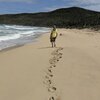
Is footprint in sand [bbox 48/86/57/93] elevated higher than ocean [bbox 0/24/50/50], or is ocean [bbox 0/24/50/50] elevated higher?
footprint in sand [bbox 48/86/57/93]

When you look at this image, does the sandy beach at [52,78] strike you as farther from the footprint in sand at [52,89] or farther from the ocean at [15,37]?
the ocean at [15,37]

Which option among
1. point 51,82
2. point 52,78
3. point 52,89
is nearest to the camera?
point 52,89

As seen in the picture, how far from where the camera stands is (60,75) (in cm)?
967

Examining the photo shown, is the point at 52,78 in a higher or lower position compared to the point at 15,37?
higher

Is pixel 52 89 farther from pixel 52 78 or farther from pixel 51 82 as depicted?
pixel 52 78

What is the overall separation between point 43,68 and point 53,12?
173612mm

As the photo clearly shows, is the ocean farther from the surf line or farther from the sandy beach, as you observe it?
the surf line

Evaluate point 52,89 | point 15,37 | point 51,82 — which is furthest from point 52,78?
point 15,37

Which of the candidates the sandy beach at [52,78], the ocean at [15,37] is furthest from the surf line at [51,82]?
the ocean at [15,37]

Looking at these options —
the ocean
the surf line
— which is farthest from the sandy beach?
the ocean

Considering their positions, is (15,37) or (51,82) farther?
(15,37)

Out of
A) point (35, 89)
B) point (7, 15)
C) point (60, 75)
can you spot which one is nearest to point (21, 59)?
point (60, 75)

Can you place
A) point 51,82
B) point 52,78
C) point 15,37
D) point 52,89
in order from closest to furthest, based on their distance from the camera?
point 52,89 → point 51,82 → point 52,78 → point 15,37

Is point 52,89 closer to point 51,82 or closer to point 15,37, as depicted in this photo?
point 51,82
